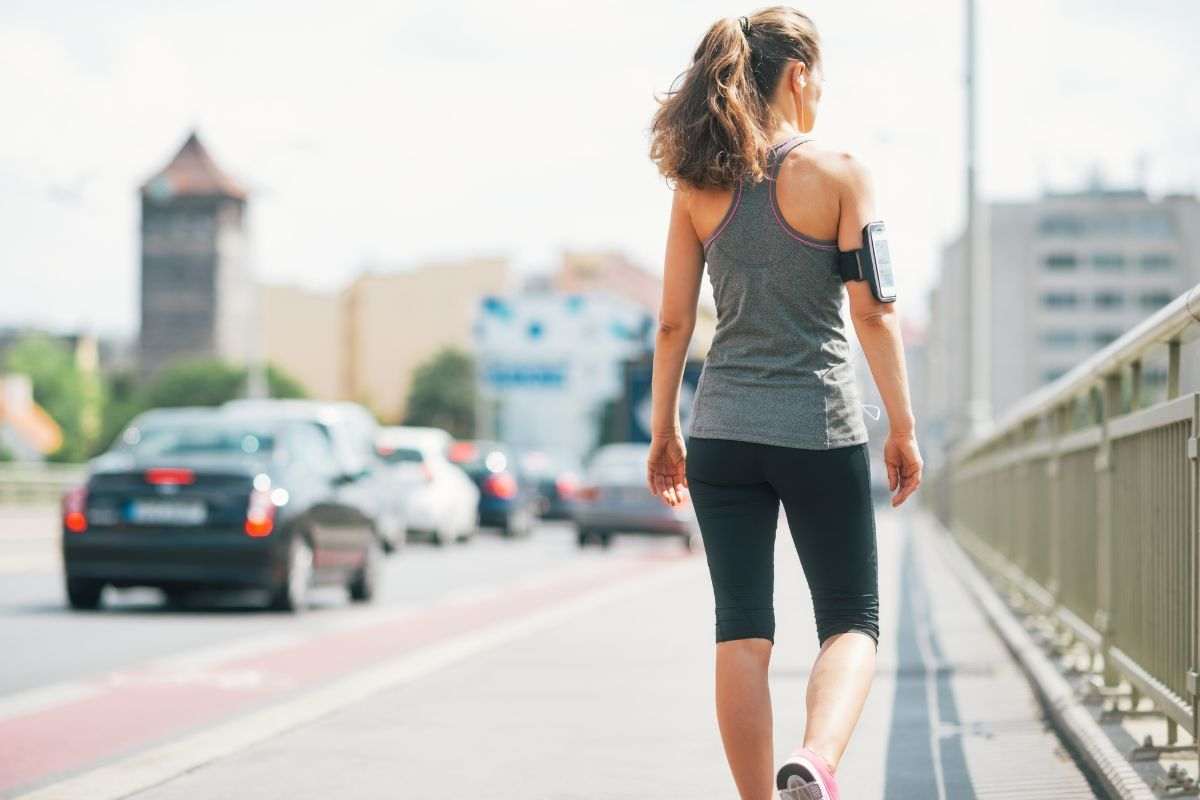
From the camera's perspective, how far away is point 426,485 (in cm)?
2956

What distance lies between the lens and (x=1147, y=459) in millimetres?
6340

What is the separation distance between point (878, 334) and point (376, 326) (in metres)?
127

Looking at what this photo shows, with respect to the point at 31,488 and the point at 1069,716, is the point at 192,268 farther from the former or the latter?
the point at 1069,716

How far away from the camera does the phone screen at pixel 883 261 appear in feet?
14.6

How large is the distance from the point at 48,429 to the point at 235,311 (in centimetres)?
2830

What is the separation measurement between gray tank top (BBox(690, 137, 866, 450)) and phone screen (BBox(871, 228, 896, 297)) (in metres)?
0.11

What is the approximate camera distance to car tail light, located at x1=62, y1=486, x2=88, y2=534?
13742 mm

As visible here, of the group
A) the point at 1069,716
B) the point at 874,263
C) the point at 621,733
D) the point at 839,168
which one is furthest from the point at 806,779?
the point at 621,733

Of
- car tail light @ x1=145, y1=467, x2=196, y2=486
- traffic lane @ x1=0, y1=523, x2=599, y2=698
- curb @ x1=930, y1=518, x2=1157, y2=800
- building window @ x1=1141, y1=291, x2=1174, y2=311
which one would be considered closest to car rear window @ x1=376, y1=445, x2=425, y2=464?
traffic lane @ x1=0, y1=523, x2=599, y2=698

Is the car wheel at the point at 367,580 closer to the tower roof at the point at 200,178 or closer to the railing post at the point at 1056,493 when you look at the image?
the railing post at the point at 1056,493

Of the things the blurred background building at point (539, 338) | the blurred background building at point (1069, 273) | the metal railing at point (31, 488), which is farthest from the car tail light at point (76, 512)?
the blurred background building at point (1069, 273)

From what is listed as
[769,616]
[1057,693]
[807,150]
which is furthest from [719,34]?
[1057,693]

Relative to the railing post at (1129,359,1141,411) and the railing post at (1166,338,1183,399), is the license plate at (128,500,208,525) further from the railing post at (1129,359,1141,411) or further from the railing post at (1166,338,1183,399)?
the railing post at (1166,338,1183,399)

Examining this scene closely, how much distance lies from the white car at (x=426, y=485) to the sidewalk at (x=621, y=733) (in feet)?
56.7
